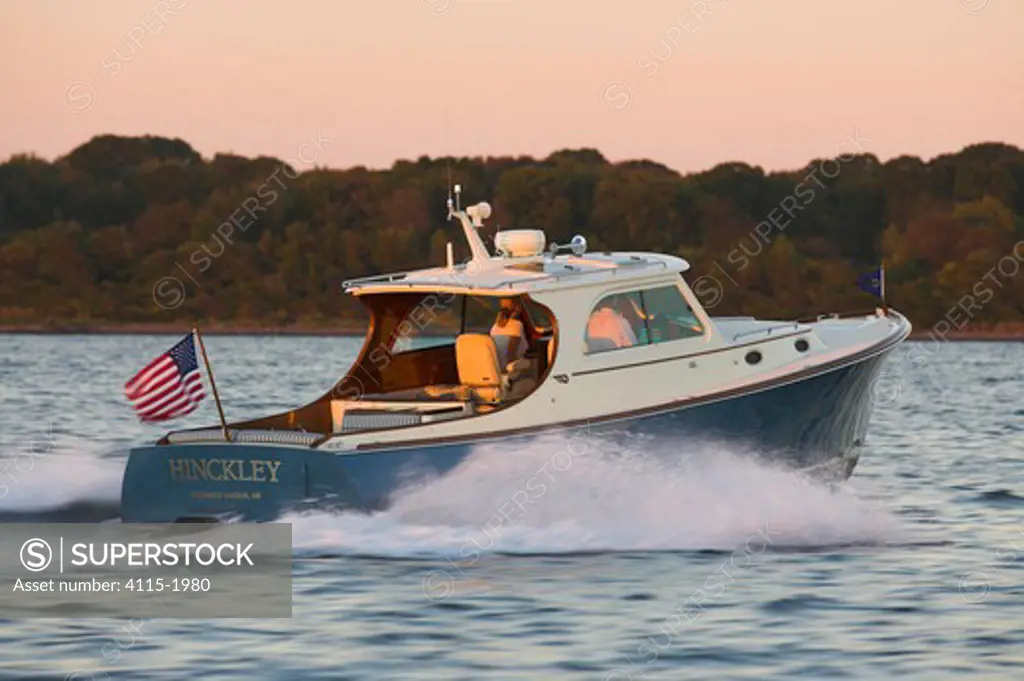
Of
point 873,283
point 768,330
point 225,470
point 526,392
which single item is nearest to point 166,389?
point 225,470

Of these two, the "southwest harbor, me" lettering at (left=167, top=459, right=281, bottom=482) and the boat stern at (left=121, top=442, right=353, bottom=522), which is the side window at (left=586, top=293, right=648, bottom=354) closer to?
the boat stern at (left=121, top=442, right=353, bottom=522)

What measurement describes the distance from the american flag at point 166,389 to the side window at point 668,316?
12.6 ft

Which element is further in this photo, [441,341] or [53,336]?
[53,336]

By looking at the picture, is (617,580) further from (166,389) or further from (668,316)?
(166,389)

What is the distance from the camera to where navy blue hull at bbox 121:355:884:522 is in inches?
703

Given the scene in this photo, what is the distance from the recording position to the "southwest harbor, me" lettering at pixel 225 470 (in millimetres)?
17859

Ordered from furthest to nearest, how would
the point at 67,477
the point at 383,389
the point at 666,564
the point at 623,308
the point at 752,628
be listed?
1. the point at 67,477
2. the point at 383,389
3. the point at 623,308
4. the point at 666,564
5. the point at 752,628

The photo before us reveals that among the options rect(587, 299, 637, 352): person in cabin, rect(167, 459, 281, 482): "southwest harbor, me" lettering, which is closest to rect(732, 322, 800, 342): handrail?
rect(587, 299, 637, 352): person in cabin

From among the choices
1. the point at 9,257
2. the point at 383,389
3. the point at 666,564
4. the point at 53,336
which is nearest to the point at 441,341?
the point at 383,389

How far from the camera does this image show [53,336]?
7888 centimetres

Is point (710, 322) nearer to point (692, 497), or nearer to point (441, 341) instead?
point (692, 497)

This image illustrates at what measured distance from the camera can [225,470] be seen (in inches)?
706

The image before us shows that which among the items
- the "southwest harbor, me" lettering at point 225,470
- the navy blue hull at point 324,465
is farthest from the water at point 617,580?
the "southwest harbor, me" lettering at point 225,470

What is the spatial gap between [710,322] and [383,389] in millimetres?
3085
